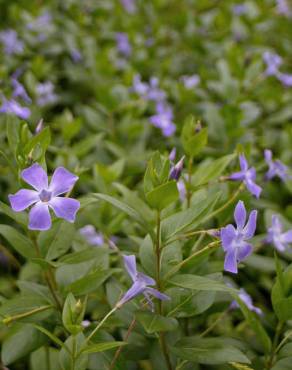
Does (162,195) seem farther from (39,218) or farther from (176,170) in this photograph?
(39,218)

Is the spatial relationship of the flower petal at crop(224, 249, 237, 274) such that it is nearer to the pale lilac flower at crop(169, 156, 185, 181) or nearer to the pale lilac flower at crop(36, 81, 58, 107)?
the pale lilac flower at crop(169, 156, 185, 181)

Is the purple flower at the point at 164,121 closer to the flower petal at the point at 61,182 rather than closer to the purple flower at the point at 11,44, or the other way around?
the purple flower at the point at 11,44

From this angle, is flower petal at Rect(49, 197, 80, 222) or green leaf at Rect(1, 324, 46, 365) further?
green leaf at Rect(1, 324, 46, 365)

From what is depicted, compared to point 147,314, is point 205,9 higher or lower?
lower

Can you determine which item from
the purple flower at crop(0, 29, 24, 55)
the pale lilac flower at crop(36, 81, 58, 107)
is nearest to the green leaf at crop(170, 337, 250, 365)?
the pale lilac flower at crop(36, 81, 58, 107)

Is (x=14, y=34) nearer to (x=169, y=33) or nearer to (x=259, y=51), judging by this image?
(x=169, y=33)

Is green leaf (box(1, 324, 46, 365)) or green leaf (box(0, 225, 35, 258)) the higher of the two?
green leaf (box(0, 225, 35, 258))

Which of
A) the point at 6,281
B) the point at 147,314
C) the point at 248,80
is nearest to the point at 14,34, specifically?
the point at 248,80

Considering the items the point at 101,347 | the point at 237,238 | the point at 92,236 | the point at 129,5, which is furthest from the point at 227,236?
the point at 129,5
